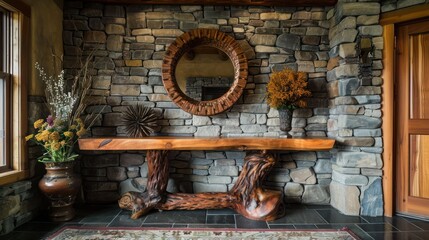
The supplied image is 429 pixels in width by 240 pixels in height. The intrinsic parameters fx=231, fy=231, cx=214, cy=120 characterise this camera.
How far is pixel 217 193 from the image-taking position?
2.68 metres

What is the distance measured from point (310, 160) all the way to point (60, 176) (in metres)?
2.80

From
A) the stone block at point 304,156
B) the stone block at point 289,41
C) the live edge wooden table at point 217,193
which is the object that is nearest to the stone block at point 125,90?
the live edge wooden table at point 217,193

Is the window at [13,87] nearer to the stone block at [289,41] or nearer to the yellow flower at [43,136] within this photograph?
the yellow flower at [43,136]

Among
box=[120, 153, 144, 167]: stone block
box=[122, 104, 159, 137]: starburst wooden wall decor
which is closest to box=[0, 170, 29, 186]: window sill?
box=[120, 153, 144, 167]: stone block

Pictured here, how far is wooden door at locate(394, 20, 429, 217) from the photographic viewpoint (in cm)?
250

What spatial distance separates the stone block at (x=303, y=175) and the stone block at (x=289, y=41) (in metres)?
1.52

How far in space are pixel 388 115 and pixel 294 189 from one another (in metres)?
1.33

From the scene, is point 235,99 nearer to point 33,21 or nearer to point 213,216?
point 213,216

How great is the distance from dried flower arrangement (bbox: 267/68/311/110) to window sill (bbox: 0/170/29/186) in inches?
106

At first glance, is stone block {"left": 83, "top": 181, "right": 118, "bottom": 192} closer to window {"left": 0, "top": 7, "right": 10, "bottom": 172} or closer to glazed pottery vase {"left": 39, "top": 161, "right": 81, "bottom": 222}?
glazed pottery vase {"left": 39, "top": 161, "right": 81, "bottom": 222}

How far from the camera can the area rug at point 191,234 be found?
207 cm

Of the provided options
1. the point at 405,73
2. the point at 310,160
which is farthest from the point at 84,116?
the point at 405,73

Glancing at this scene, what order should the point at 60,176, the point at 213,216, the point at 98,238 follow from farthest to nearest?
1. the point at 213,216
2. the point at 60,176
3. the point at 98,238

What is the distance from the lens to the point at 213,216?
2518mm
